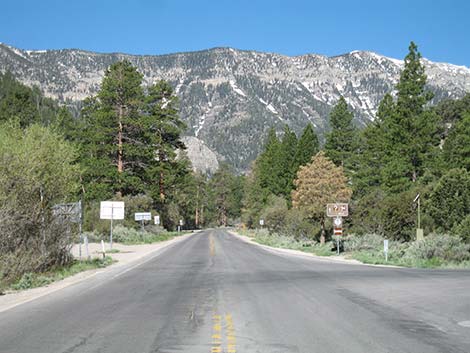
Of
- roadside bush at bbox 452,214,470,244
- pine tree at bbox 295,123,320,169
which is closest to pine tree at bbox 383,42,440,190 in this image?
pine tree at bbox 295,123,320,169

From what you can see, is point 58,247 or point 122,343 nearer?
point 122,343

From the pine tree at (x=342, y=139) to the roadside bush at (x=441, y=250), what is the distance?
4184 cm

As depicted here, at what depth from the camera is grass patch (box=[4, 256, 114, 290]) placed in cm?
1628

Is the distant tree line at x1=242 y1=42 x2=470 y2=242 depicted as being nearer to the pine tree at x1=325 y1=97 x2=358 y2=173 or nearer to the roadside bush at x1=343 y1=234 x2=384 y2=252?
the pine tree at x1=325 y1=97 x2=358 y2=173

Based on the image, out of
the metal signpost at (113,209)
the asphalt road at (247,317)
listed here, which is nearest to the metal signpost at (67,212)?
the asphalt road at (247,317)

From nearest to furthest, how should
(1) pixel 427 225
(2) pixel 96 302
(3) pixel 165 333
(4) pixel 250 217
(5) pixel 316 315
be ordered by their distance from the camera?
(3) pixel 165 333, (5) pixel 316 315, (2) pixel 96 302, (1) pixel 427 225, (4) pixel 250 217

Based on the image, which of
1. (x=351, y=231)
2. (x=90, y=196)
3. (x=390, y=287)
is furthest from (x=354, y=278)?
(x=90, y=196)

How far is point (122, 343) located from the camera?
8570mm

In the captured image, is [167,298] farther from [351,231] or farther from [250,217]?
[250,217]

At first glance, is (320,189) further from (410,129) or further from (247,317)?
(247,317)

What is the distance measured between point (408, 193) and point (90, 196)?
3091 centimetres

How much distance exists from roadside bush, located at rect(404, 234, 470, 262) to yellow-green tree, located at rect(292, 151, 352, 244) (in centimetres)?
1781

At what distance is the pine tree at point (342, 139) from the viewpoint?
229 ft

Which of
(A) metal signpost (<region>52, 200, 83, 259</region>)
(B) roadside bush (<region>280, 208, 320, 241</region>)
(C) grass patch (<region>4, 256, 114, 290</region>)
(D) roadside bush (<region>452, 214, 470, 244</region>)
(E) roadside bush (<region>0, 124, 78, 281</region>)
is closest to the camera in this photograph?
(C) grass patch (<region>4, 256, 114, 290</region>)
